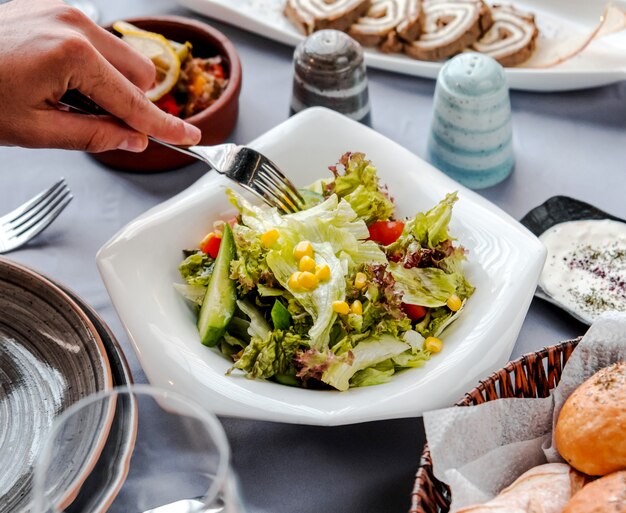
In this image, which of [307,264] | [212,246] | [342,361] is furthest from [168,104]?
[342,361]

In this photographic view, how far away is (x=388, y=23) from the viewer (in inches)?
91.1

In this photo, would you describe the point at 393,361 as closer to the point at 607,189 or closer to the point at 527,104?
the point at 607,189

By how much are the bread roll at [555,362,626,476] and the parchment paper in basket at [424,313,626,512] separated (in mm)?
58

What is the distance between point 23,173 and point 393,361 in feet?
4.05

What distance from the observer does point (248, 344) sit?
4.94 ft

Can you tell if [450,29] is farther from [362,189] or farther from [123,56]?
[123,56]

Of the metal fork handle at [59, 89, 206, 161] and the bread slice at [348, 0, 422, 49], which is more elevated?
the metal fork handle at [59, 89, 206, 161]

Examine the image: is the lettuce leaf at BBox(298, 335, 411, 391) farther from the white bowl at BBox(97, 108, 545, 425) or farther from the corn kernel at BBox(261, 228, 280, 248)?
the corn kernel at BBox(261, 228, 280, 248)

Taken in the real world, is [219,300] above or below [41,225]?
above

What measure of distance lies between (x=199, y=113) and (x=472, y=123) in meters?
0.69

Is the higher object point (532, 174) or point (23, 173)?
point (532, 174)

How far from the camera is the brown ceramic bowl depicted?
200cm

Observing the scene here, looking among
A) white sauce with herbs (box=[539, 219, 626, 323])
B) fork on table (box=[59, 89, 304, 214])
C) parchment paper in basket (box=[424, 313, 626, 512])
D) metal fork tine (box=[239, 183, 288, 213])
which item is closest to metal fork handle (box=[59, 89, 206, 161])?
fork on table (box=[59, 89, 304, 214])

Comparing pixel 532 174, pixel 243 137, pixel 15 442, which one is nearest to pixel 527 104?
pixel 532 174
